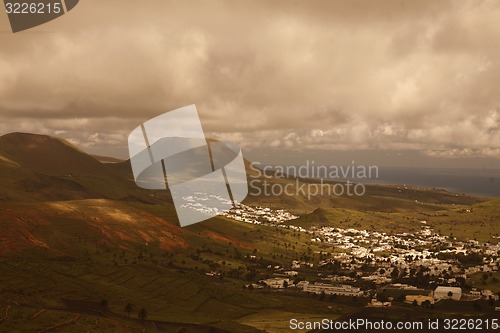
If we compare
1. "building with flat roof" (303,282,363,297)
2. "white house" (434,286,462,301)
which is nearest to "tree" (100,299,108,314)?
"building with flat roof" (303,282,363,297)

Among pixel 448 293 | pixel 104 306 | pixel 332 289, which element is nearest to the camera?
pixel 104 306

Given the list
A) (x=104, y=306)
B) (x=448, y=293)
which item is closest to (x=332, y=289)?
(x=448, y=293)

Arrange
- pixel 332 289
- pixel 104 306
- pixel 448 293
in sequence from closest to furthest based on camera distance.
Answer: pixel 104 306, pixel 448 293, pixel 332 289

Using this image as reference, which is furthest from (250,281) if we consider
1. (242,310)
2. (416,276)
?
(416,276)

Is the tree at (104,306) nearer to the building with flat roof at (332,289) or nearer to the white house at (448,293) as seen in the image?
the building with flat roof at (332,289)

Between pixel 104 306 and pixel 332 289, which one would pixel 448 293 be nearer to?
pixel 332 289

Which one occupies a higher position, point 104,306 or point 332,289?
point 104,306

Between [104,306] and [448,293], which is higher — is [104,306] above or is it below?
above

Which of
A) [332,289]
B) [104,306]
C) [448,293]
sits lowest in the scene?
[332,289]

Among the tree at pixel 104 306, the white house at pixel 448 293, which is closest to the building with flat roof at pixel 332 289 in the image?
the white house at pixel 448 293

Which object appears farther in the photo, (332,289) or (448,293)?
(332,289)

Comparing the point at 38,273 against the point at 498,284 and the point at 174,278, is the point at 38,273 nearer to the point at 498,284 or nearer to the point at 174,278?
the point at 174,278
